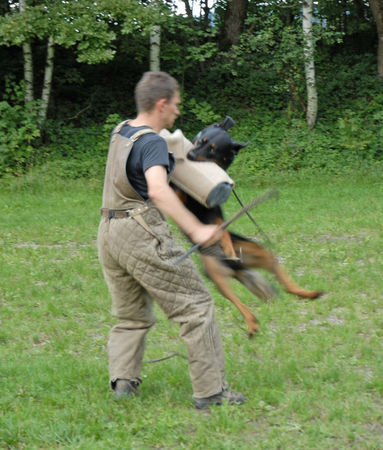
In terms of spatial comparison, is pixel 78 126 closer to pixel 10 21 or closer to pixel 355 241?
pixel 10 21

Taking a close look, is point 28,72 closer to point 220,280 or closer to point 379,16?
point 379,16

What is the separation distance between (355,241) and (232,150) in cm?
487

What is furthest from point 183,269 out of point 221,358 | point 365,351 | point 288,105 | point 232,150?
point 288,105

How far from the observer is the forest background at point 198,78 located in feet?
47.6

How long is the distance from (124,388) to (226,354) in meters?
1.08

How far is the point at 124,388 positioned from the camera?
4.40 m

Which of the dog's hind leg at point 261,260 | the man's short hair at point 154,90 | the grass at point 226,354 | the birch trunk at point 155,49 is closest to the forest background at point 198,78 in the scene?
the birch trunk at point 155,49

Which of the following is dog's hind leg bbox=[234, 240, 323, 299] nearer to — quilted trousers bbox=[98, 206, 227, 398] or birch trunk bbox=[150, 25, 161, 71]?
quilted trousers bbox=[98, 206, 227, 398]

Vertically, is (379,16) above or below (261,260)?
above

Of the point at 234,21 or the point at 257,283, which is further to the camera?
the point at 234,21

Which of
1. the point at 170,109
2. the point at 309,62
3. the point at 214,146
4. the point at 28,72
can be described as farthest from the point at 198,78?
the point at 170,109

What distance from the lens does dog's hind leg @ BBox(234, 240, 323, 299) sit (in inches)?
194

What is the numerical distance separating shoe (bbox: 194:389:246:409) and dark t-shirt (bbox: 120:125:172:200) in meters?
1.29

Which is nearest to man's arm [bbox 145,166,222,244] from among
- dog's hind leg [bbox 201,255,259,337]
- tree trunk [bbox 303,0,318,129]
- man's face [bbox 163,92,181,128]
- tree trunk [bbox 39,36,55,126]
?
man's face [bbox 163,92,181,128]
